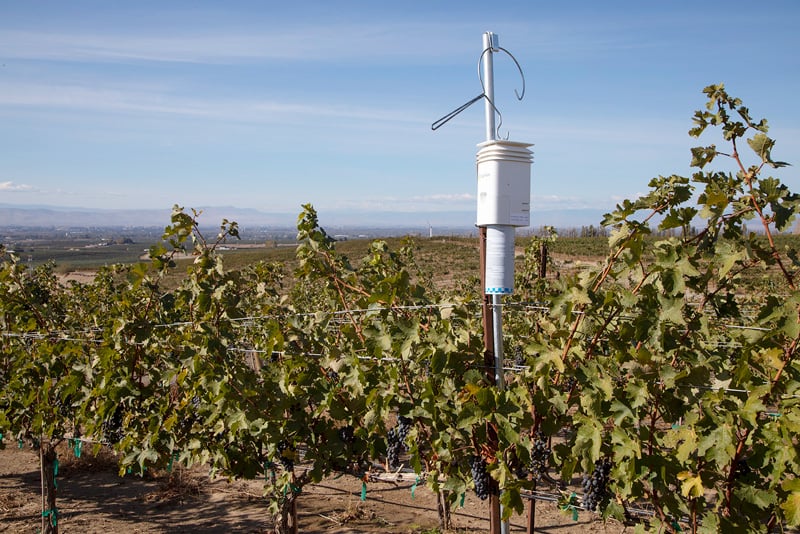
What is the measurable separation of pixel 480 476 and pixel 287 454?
147 cm

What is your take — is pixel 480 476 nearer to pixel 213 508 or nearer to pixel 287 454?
pixel 287 454

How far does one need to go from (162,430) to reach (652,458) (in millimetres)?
3492

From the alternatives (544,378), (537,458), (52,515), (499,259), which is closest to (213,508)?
(52,515)

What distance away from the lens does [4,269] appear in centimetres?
575

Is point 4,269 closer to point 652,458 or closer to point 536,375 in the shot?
point 536,375

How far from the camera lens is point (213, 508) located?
23.6 ft

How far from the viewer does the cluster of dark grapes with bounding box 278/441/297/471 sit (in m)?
4.19

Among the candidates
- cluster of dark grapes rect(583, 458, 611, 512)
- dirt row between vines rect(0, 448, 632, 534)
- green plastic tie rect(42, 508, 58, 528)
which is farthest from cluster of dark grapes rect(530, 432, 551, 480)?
green plastic tie rect(42, 508, 58, 528)

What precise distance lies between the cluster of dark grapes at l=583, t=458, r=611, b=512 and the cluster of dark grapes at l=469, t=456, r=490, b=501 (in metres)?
0.51

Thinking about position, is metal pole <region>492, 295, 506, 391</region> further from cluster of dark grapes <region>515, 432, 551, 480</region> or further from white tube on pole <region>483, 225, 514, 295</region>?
cluster of dark grapes <region>515, 432, 551, 480</region>

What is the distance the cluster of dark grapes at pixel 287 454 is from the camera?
165 inches

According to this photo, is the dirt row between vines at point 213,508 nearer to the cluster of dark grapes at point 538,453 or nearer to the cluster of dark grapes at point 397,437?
the cluster of dark grapes at point 397,437

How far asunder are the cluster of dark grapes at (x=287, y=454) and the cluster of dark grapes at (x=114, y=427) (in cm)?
158

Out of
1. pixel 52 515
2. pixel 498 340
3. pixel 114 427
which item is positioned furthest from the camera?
pixel 52 515
